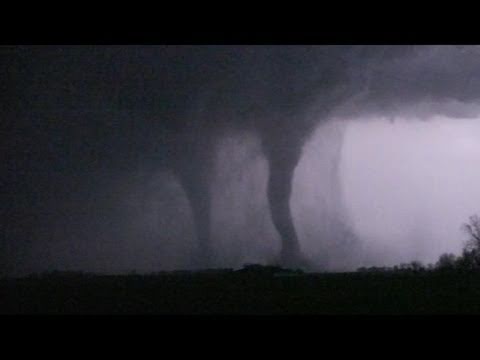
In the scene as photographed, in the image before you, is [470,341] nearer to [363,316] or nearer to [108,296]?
[363,316]

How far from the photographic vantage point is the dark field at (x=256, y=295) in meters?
7.11

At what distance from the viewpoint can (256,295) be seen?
8.15 m

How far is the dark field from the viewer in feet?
23.3

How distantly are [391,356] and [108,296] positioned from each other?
15.0 feet

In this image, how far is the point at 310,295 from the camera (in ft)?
25.9
